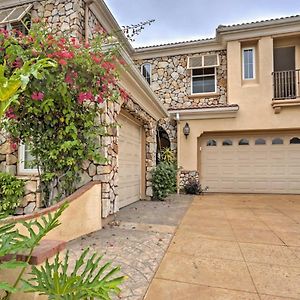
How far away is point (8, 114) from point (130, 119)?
396cm

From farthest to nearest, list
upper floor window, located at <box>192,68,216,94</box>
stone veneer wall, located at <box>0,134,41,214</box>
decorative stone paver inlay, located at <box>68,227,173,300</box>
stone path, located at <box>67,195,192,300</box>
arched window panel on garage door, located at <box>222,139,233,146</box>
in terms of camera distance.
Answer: upper floor window, located at <box>192,68,216,94</box> < arched window panel on garage door, located at <box>222,139,233,146</box> < stone veneer wall, located at <box>0,134,41,214</box> < stone path, located at <box>67,195,192,300</box> < decorative stone paver inlay, located at <box>68,227,173,300</box>

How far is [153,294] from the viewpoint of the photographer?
2641mm

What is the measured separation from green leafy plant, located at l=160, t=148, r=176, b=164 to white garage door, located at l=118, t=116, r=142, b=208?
2.39 metres

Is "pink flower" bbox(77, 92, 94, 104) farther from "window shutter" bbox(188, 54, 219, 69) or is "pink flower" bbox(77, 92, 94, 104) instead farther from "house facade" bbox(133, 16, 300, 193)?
"window shutter" bbox(188, 54, 219, 69)

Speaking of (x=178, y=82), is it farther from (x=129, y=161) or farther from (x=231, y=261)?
(x=231, y=261)

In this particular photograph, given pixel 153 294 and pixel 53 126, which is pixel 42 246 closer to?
pixel 153 294

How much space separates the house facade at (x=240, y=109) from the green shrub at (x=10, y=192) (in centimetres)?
682

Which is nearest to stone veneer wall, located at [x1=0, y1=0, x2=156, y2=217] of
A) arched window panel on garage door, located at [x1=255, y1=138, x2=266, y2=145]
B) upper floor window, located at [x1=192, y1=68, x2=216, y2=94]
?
upper floor window, located at [x1=192, y1=68, x2=216, y2=94]

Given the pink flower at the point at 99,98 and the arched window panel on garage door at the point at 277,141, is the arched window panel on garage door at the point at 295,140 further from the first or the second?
the pink flower at the point at 99,98

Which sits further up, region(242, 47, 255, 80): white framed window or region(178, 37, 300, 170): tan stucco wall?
region(242, 47, 255, 80): white framed window

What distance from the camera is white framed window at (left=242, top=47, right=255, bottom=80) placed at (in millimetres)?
11109

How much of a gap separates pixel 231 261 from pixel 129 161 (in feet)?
15.9

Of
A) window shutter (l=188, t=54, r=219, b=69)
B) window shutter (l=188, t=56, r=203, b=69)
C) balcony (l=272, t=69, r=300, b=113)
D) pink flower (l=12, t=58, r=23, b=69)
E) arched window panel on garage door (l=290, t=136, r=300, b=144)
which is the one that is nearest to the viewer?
pink flower (l=12, t=58, r=23, b=69)

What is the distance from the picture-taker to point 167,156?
36.4ft
